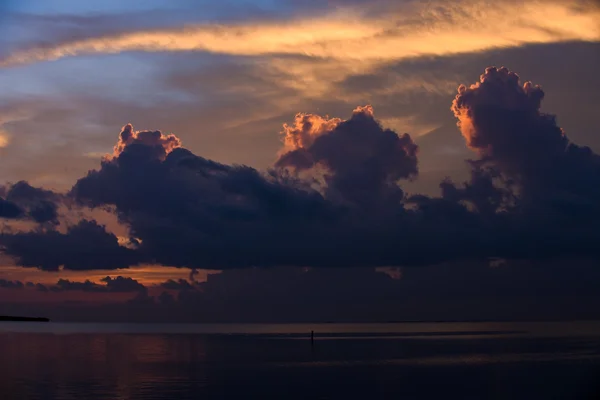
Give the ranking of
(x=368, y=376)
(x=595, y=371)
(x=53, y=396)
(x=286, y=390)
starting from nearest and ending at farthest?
(x=53, y=396)
(x=286, y=390)
(x=368, y=376)
(x=595, y=371)

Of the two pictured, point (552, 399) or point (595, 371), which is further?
point (595, 371)

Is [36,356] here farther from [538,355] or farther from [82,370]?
[538,355]

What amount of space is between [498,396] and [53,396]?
132 feet

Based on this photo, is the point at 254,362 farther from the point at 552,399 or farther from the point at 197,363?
the point at 552,399

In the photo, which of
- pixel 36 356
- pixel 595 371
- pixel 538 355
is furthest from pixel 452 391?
pixel 36 356

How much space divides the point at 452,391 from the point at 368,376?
1765cm

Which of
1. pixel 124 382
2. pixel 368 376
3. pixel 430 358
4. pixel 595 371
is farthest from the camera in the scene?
pixel 430 358

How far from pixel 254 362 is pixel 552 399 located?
182 ft

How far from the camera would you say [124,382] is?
3344 inches

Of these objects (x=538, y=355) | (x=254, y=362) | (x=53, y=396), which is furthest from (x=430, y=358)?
(x=53, y=396)

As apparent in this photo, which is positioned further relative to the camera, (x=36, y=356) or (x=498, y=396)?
(x=36, y=356)

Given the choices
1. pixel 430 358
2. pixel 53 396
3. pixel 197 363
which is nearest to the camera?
pixel 53 396

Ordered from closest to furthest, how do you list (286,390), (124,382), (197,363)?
(286,390) → (124,382) → (197,363)

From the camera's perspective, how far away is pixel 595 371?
102 m
